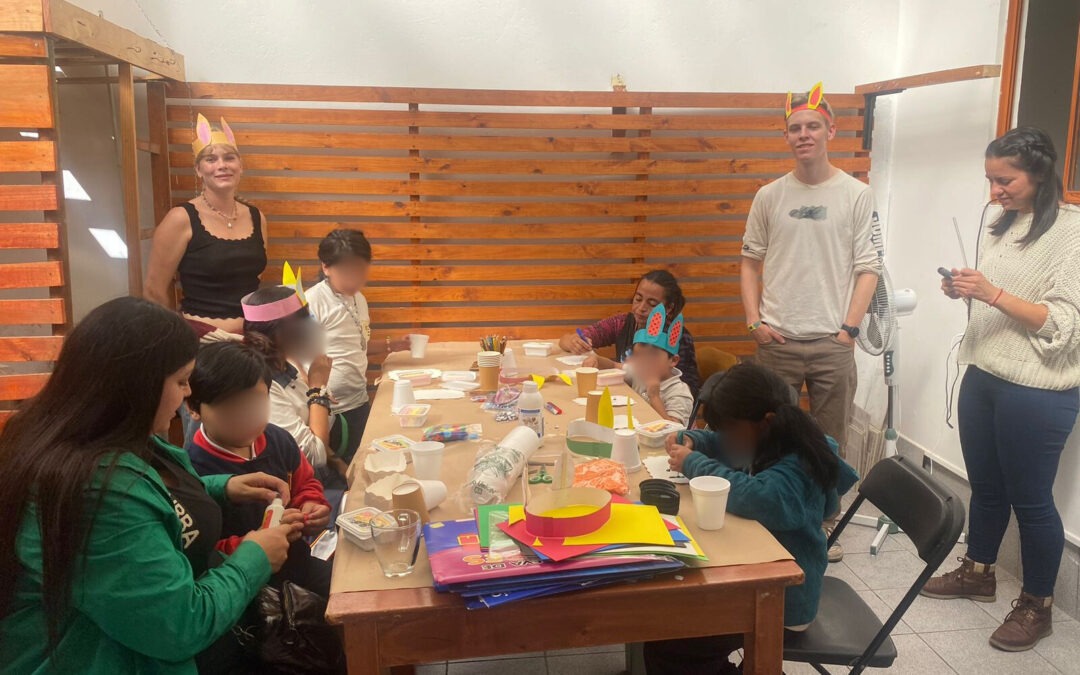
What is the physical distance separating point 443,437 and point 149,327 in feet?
4.00

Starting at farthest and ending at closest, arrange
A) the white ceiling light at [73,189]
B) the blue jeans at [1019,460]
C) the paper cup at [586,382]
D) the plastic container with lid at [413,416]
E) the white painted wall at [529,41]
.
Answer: the white painted wall at [529,41] < the white ceiling light at [73,189] < the paper cup at [586,382] < the blue jeans at [1019,460] < the plastic container with lid at [413,416]

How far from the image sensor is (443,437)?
251 cm

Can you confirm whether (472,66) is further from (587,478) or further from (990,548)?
(990,548)

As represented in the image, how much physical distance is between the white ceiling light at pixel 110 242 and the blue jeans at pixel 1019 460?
4604 millimetres

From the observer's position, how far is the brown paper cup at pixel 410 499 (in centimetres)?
179

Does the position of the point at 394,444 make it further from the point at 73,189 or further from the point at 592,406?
the point at 73,189

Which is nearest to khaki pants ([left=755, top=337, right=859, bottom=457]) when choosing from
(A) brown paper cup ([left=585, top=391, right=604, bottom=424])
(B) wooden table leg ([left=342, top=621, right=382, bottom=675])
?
(A) brown paper cup ([left=585, top=391, right=604, bottom=424])

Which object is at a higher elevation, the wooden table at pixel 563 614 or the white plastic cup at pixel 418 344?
the white plastic cup at pixel 418 344

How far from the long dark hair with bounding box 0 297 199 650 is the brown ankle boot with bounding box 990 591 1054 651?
3.17 meters

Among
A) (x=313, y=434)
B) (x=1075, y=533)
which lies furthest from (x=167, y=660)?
(x=1075, y=533)

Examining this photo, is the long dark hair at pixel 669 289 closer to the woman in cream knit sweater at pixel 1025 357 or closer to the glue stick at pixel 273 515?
the woman in cream knit sweater at pixel 1025 357

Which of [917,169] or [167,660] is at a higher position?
[917,169]

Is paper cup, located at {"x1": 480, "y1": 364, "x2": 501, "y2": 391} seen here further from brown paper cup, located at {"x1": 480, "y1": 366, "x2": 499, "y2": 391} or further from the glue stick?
the glue stick

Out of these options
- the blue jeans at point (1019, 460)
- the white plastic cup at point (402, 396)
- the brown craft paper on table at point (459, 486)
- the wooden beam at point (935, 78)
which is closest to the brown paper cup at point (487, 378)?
the brown craft paper on table at point (459, 486)
